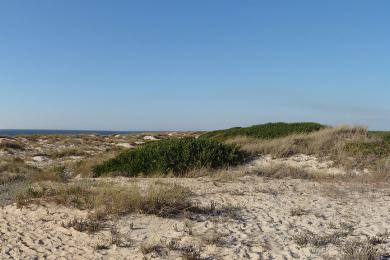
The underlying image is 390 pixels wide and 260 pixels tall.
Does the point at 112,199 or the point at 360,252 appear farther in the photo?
the point at 112,199

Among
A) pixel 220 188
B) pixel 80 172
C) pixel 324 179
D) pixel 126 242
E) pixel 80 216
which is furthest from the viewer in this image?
pixel 80 172

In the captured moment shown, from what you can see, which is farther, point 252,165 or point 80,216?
point 252,165

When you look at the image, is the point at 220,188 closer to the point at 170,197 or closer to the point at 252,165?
the point at 170,197

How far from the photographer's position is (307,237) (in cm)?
685

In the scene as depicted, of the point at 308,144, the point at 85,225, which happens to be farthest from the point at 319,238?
the point at 308,144

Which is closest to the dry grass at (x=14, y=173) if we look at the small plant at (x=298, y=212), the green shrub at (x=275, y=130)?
the small plant at (x=298, y=212)

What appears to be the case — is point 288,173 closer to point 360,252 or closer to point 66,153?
point 360,252

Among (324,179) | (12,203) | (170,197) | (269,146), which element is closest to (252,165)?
(269,146)

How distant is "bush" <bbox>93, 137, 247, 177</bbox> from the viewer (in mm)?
14344

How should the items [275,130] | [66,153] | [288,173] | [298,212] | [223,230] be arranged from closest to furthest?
[223,230], [298,212], [288,173], [275,130], [66,153]

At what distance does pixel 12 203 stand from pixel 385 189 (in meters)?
8.91

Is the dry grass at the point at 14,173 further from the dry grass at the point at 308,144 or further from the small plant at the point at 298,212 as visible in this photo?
the small plant at the point at 298,212

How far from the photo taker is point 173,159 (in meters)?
14.7

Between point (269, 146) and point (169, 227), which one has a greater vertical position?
point (269, 146)
